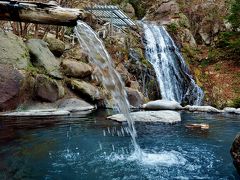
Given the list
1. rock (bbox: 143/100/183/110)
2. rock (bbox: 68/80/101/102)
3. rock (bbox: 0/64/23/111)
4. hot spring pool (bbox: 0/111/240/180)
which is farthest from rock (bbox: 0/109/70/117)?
rock (bbox: 143/100/183/110)

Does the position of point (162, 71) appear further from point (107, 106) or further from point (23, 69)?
point (23, 69)

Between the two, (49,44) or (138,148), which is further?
(49,44)

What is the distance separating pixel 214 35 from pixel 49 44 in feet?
53.1

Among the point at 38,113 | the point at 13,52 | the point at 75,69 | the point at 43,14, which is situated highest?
the point at 13,52

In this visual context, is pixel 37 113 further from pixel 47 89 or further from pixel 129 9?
pixel 129 9

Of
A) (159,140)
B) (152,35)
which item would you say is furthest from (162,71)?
(159,140)

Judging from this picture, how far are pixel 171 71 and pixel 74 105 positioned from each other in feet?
29.7

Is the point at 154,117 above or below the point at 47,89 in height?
below

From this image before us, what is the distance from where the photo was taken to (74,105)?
49.9ft

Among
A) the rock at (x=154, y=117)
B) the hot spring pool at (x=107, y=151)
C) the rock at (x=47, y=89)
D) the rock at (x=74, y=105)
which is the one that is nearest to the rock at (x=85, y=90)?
the rock at (x=74, y=105)

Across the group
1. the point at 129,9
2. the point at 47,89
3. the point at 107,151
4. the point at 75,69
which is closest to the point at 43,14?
the point at 107,151

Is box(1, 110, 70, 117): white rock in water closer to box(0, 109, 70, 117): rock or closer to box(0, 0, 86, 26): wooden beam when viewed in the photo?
box(0, 109, 70, 117): rock

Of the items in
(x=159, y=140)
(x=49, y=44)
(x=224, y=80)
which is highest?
(x=49, y=44)

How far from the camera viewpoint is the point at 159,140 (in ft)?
27.9
